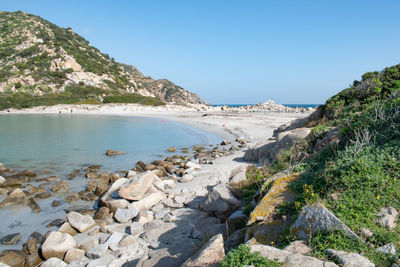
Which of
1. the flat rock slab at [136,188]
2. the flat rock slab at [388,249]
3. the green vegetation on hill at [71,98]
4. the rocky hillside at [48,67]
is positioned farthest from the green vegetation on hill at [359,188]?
the rocky hillside at [48,67]

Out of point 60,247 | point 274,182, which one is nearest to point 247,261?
point 274,182

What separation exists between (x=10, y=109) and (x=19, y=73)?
13.5 m

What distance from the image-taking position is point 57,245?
6.12 meters

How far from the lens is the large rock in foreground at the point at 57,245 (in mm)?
6043

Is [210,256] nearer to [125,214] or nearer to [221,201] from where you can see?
[221,201]

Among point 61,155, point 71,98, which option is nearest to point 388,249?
point 61,155

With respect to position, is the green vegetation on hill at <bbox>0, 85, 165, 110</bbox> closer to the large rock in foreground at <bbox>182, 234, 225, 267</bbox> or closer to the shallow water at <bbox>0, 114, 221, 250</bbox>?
the shallow water at <bbox>0, 114, 221, 250</bbox>

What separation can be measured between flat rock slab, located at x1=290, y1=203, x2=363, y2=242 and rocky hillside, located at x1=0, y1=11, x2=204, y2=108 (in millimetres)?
62067

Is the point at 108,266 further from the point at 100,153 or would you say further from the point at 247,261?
the point at 100,153

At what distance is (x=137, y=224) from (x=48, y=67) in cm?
7087

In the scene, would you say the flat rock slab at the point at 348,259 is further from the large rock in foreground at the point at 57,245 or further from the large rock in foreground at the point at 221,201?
the large rock in foreground at the point at 57,245

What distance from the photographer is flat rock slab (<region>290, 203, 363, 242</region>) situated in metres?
3.62

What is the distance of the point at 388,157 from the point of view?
4832 mm

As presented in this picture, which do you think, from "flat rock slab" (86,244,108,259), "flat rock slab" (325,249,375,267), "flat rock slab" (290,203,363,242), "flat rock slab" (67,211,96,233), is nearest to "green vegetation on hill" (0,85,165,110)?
"flat rock slab" (67,211,96,233)
